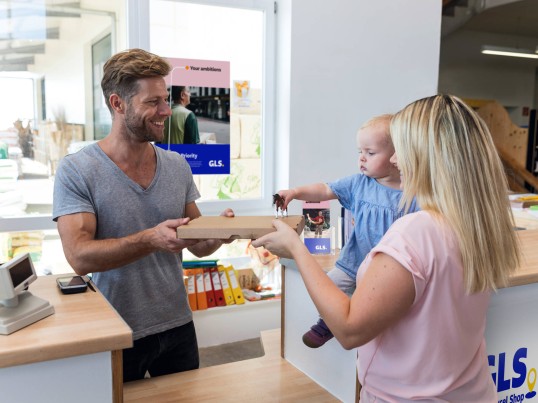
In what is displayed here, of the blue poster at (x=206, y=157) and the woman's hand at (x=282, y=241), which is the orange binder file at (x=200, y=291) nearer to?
the blue poster at (x=206, y=157)

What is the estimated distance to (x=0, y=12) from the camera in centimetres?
344

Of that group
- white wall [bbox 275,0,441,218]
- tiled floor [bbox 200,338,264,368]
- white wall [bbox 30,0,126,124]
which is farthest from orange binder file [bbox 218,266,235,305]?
white wall [bbox 30,0,126,124]

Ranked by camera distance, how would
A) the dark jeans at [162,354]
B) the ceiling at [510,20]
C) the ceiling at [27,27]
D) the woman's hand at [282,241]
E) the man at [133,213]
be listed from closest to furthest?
the woman's hand at [282,241] → the man at [133,213] → the dark jeans at [162,354] → the ceiling at [27,27] → the ceiling at [510,20]

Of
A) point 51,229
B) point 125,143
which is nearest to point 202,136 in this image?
point 51,229

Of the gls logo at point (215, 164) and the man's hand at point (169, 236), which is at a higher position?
the gls logo at point (215, 164)

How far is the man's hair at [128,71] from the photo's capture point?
76.3 inches

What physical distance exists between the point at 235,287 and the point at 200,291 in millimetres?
295

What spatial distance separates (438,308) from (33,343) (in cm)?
94

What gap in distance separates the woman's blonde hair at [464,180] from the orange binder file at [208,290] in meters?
3.12

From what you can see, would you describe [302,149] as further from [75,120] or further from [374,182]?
[374,182]

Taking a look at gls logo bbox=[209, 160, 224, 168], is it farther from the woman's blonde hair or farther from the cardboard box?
the woman's blonde hair

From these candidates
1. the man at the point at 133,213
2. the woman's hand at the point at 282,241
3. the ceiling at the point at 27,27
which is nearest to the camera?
the woman's hand at the point at 282,241

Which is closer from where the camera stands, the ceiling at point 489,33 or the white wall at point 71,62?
the white wall at point 71,62

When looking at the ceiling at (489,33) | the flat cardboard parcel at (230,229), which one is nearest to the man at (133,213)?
the flat cardboard parcel at (230,229)
